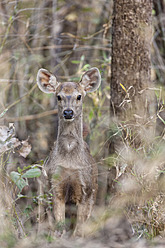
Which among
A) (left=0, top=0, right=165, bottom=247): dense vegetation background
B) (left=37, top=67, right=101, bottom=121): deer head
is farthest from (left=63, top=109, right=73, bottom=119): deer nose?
(left=0, top=0, right=165, bottom=247): dense vegetation background

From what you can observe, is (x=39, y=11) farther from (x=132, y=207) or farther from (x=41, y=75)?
(x=132, y=207)

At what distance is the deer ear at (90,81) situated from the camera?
499 centimetres

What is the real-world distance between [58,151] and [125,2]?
2.11m

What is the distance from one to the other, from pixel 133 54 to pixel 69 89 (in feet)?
3.23

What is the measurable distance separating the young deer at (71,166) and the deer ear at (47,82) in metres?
0.14

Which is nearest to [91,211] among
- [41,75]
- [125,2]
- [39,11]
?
[41,75]

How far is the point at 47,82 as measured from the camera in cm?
502

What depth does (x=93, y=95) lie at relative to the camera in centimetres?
655

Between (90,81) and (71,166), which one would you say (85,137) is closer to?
(90,81)

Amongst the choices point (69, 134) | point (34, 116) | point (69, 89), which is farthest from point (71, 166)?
point (34, 116)

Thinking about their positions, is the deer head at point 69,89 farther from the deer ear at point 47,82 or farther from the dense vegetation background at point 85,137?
the dense vegetation background at point 85,137

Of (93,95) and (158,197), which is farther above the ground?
(93,95)

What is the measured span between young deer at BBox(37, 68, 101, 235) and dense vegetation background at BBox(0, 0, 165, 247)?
23 cm

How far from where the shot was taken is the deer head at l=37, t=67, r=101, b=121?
4547mm
